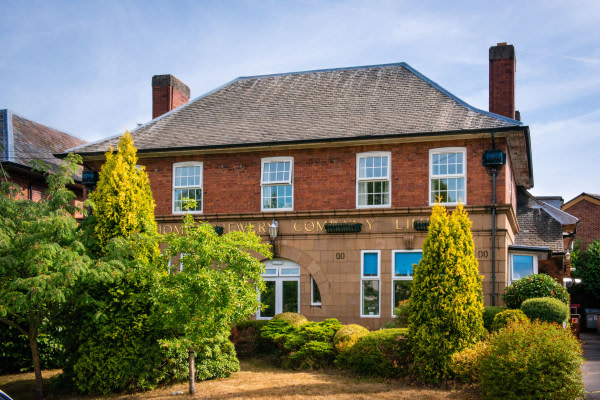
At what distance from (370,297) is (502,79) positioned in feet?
29.3

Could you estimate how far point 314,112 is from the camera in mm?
21453

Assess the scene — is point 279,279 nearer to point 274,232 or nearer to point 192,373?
point 274,232

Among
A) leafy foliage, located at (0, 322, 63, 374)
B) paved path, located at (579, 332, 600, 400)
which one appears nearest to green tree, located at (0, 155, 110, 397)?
leafy foliage, located at (0, 322, 63, 374)

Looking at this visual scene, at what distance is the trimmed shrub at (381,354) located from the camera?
14.0 m

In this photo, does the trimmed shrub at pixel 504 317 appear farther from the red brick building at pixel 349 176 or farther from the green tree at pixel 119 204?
the green tree at pixel 119 204

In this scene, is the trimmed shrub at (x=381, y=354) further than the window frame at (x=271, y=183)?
No

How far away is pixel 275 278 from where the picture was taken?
20250 mm

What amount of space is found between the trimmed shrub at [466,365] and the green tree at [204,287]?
4222mm

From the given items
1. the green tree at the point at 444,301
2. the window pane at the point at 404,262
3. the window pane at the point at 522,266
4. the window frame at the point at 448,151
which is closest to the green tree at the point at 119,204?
the green tree at the point at 444,301

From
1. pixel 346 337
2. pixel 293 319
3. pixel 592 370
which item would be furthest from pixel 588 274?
pixel 346 337

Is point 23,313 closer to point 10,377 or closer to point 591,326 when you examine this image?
point 10,377

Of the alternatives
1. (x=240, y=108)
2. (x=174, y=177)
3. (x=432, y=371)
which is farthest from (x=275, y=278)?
(x=432, y=371)

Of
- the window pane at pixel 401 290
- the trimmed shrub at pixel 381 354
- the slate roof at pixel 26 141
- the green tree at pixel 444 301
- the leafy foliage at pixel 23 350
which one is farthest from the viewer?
the slate roof at pixel 26 141

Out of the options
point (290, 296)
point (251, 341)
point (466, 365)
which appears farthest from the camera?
point (290, 296)
